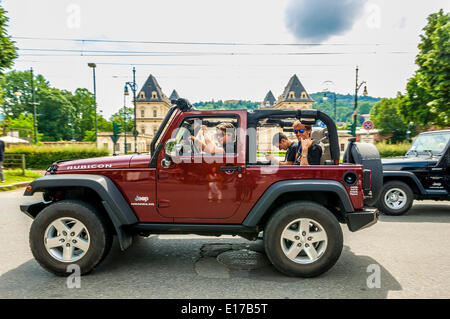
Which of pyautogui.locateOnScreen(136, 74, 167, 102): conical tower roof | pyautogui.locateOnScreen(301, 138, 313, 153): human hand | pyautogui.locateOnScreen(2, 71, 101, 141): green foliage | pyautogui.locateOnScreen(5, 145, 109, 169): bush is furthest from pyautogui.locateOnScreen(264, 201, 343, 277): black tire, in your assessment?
pyautogui.locateOnScreen(136, 74, 167, 102): conical tower roof

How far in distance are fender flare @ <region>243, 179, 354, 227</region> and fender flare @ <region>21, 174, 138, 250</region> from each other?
1444 mm

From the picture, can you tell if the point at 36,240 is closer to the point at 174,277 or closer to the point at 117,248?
the point at 117,248

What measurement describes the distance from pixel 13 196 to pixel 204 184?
9426 millimetres

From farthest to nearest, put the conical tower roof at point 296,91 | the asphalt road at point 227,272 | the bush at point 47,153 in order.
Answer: the conical tower roof at point 296,91 → the bush at point 47,153 → the asphalt road at point 227,272

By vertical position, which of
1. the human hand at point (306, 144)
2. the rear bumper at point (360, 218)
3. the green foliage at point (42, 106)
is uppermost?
the green foliage at point (42, 106)

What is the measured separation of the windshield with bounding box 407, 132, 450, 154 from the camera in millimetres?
7156

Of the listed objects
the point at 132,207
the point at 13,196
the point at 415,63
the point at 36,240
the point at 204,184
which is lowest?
the point at 13,196

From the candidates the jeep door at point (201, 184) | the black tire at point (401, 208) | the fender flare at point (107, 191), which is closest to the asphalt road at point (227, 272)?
the fender flare at point (107, 191)

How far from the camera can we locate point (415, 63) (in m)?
15.3

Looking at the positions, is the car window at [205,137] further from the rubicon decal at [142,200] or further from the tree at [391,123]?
the tree at [391,123]

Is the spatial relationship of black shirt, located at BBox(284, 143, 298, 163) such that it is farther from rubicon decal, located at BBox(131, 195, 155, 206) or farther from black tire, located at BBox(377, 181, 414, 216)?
black tire, located at BBox(377, 181, 414, 216)

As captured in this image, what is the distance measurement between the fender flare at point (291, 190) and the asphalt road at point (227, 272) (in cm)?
74

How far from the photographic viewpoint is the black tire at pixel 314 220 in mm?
3250
